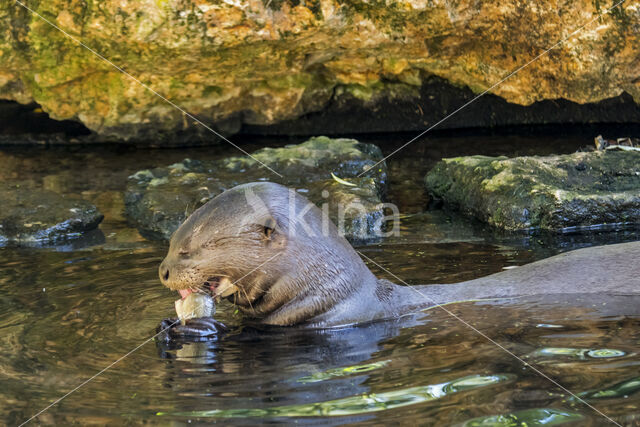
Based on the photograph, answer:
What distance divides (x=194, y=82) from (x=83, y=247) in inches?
119

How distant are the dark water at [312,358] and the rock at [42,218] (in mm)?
519

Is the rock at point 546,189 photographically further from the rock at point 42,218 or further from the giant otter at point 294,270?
the rock at point 42,218

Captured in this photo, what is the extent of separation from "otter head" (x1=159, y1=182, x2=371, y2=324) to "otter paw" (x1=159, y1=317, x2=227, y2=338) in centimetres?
17

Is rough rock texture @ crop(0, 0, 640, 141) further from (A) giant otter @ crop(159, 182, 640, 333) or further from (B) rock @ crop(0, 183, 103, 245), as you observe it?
(A) giant otter @ crop(159, 182, 640, 333)

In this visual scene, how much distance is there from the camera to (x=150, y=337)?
3.66m

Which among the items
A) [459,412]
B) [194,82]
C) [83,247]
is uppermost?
[194,82]

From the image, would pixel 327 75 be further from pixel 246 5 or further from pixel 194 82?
pixel 246 5

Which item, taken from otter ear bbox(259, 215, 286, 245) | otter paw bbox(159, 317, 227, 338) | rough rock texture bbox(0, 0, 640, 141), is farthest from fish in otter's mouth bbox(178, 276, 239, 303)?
rough rock texture bbox(0, 0, 640, 141)

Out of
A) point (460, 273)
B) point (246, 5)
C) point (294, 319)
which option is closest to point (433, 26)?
point (246, 5)

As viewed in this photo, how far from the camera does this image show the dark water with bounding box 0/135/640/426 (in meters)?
2.72

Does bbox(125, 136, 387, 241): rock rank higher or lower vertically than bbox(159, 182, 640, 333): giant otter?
higher

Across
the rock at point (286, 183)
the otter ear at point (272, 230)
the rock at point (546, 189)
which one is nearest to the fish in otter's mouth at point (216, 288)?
the otter ear at point (272, 230)

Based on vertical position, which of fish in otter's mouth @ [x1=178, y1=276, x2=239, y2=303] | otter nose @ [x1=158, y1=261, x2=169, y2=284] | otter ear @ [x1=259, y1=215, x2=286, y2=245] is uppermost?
otter ear @ [x1=259, y1=215, x2=286, y2=245]

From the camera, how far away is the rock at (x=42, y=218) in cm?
577
